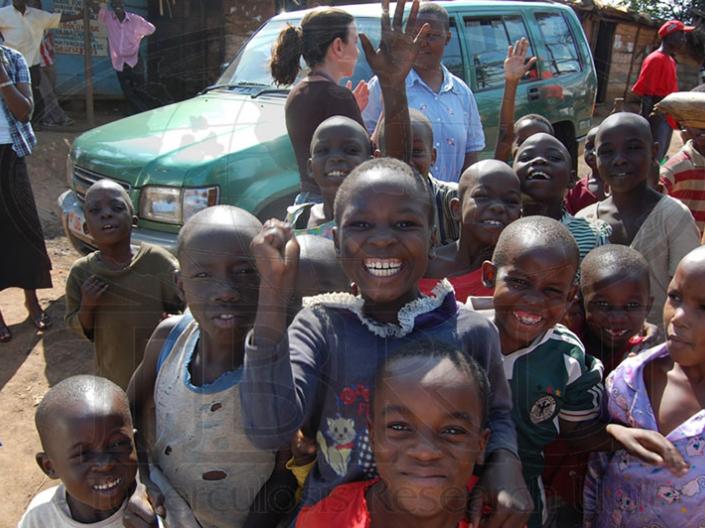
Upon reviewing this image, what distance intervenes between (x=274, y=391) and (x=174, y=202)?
2.60m

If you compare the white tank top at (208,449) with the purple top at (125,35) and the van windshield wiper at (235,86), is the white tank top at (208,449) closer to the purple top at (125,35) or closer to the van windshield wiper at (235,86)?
the van windshield wiper at (235,86)

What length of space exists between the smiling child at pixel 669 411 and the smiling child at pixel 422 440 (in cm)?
54

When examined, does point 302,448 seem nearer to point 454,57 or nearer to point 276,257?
point 276,257

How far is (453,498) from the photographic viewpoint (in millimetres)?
1298

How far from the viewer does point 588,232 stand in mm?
2430

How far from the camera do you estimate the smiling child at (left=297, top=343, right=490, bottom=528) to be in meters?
1.27

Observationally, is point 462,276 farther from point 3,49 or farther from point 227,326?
point 3,49

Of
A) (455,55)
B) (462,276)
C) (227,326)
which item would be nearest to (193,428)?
(227,326)

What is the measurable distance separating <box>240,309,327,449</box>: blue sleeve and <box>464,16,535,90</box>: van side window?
4166mm

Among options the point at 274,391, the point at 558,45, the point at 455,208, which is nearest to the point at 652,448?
the point at 274,391

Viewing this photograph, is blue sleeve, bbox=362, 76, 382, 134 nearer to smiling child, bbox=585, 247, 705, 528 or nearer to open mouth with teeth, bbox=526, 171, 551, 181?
open mouth with teeth, bbox=526, 171, 551, 181

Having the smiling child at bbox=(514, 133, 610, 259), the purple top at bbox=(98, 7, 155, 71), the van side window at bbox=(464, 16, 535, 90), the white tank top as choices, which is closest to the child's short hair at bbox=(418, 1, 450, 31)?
the smiling child at bbox=(514, 133, 610, 259)

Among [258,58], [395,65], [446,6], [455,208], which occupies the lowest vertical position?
[455,208]

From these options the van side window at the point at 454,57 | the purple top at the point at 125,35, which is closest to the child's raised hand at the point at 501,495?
the van side window at the point at 454,57
